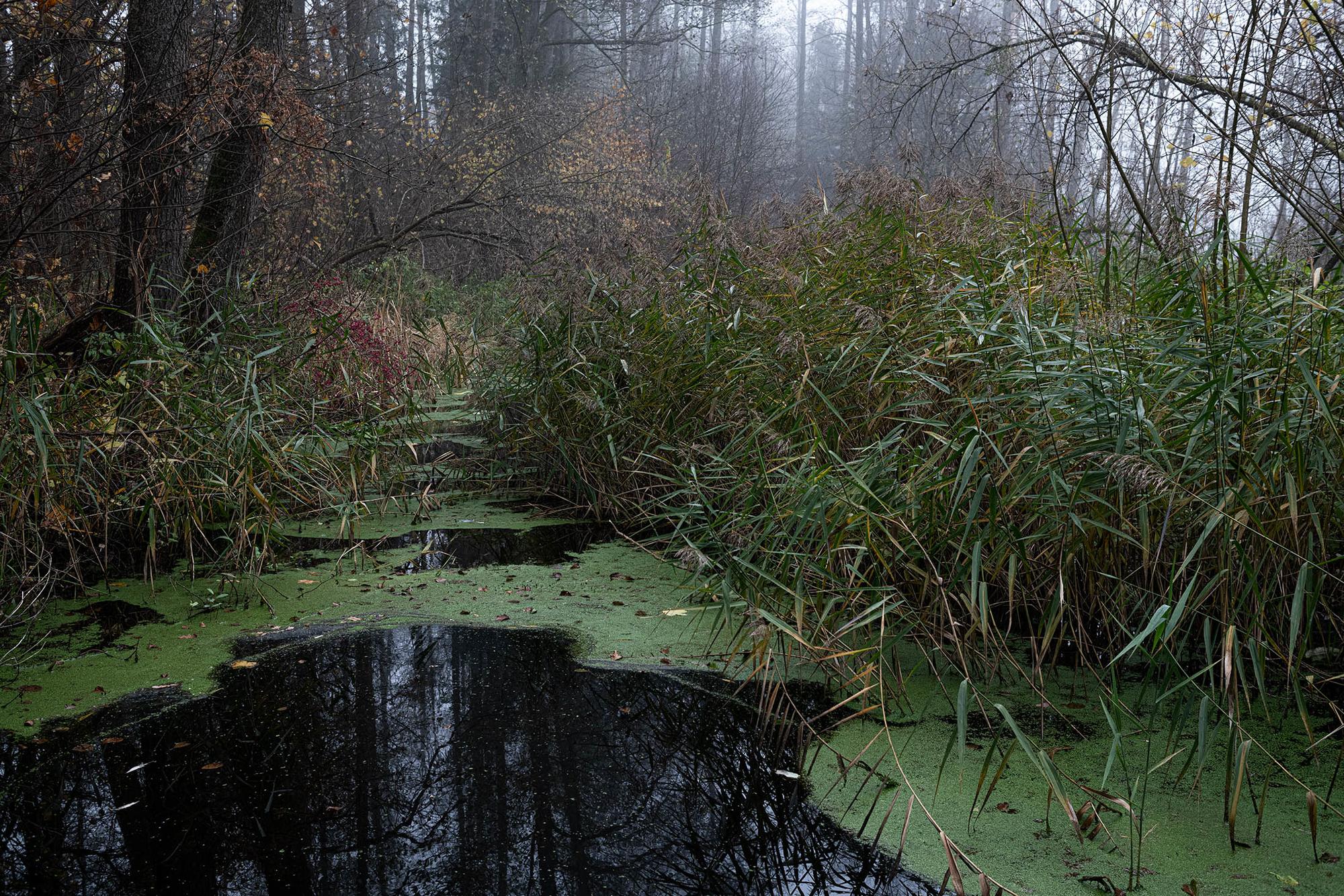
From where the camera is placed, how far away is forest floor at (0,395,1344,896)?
1786 mm

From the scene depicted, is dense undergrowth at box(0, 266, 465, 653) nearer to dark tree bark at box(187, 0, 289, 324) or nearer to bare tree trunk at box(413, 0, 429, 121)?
dark tree bark at box(187, 0, 289, 324)

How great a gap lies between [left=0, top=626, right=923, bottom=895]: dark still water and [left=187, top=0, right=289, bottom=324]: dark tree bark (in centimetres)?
287

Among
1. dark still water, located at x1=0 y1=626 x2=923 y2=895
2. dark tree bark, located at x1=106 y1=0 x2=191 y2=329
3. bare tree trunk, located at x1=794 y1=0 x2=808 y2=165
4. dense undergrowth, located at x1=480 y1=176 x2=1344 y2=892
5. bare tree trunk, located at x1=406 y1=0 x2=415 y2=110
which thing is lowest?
dark still water, located at x1=0 y1=626 x2=923 y2=895

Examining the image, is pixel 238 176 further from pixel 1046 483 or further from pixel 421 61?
pixel 421 61

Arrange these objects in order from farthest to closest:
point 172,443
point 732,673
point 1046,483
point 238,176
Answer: point 238,176 → point 172,443 → point 732,673 → point 1046,483

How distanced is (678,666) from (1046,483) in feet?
3.91

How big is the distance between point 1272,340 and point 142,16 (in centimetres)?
458

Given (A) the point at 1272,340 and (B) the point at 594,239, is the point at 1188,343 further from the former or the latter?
(B) the point at 594,239

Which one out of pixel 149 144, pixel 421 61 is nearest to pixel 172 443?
pixel 149 144

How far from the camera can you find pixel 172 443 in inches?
136

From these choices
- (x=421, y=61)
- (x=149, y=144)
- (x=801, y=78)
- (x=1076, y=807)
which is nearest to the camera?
(x=1076, y=807)

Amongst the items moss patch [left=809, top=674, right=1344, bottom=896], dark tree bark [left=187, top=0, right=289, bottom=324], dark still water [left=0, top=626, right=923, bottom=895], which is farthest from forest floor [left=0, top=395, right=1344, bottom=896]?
dark tree bark [left=187, top=0, right=289, bottom=324]

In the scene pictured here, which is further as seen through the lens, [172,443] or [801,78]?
[801,78]

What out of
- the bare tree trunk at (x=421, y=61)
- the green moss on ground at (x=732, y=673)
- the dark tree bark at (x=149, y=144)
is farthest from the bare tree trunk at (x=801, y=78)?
the green moss on ground at (x=732, y=673)
